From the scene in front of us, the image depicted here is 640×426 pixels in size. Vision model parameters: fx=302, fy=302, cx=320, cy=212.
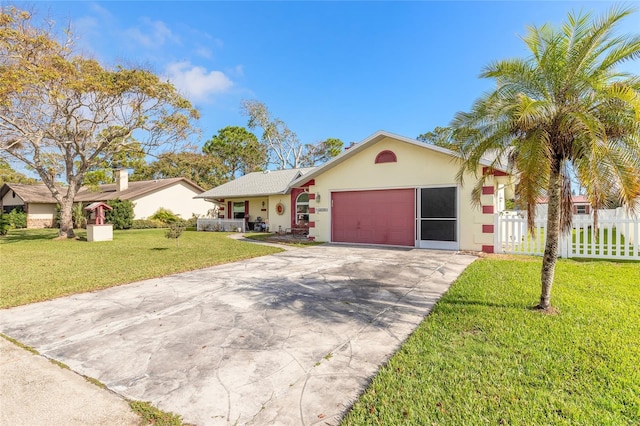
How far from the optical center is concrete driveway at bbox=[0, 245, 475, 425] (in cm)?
279

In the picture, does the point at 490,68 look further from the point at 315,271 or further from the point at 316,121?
the point at 316,121

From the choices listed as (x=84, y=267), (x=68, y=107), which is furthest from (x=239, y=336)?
(x=68, y=107)

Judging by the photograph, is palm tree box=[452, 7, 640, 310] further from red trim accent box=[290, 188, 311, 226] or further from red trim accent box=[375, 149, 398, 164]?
red trim accent box=[290, 188, 311, 226]

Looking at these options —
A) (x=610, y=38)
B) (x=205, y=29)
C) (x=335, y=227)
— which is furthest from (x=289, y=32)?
(x=610, y=38)

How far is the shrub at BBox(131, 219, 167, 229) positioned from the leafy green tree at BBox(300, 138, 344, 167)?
1962cm

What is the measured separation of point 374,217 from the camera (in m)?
13.2

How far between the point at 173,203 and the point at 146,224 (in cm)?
377

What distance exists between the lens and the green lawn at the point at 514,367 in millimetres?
2494

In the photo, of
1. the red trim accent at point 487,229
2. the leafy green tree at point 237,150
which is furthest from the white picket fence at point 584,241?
the leafy green tree at point 237,150

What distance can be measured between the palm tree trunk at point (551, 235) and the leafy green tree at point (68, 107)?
1768 cm

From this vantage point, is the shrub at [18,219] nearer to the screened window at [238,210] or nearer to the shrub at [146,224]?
the shrub at [146,224]

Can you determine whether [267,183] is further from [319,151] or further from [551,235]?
[319,151]

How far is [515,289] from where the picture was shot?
5.96 meters

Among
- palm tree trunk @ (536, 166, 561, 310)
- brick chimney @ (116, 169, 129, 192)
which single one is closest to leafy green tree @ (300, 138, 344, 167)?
brick chimney @ (116, 169, 129, 192)
